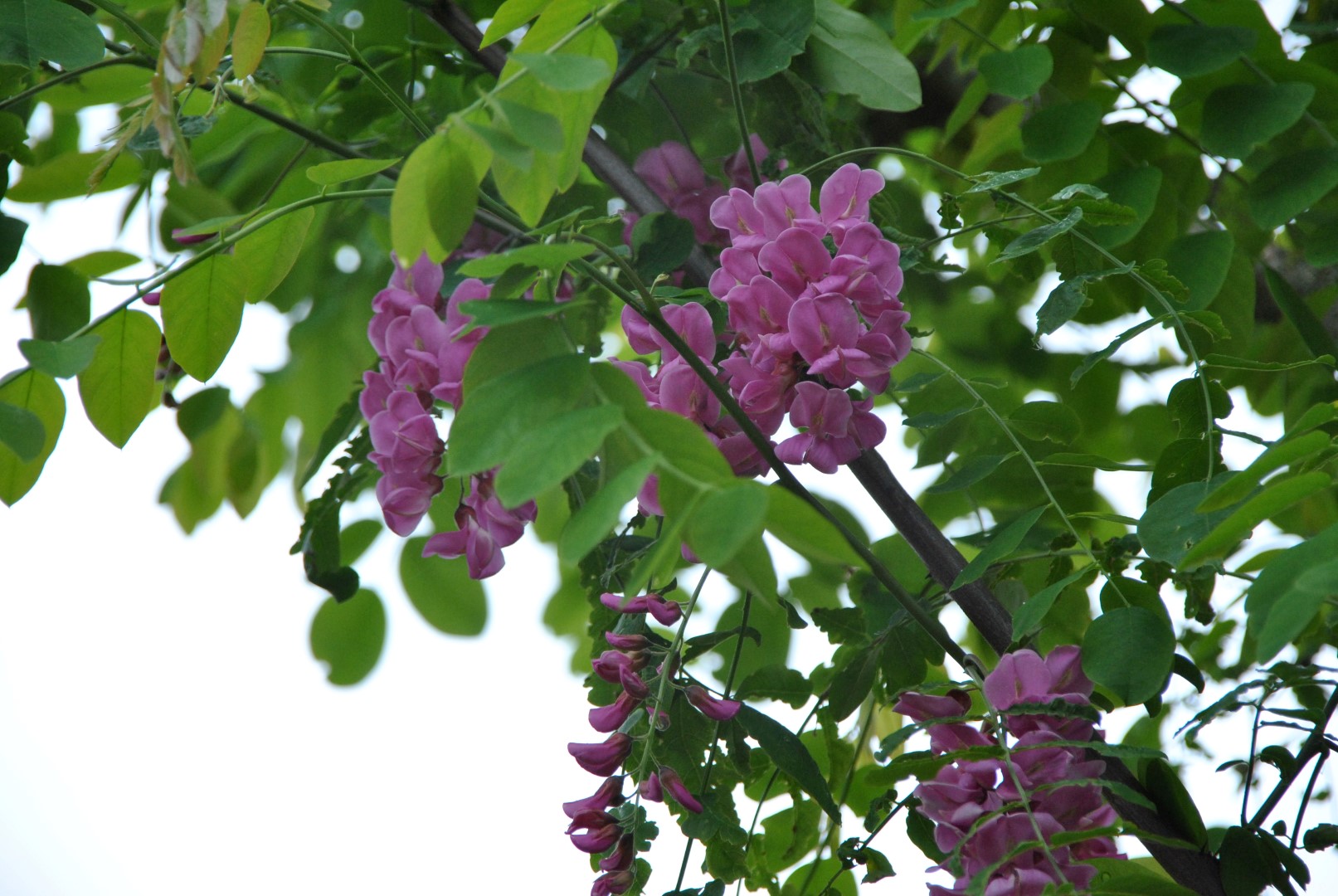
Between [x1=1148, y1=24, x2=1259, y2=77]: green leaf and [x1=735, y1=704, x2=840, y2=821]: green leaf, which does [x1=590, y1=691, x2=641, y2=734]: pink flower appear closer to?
[x1=735, y1=704, x2=840, y2=821]: green leaf

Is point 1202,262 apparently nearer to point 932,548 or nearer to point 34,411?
point 932,548

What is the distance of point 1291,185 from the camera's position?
2.11ft

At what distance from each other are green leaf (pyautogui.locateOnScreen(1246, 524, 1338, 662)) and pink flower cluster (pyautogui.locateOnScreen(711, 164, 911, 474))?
15 cm

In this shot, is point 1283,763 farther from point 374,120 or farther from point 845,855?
point 374,120

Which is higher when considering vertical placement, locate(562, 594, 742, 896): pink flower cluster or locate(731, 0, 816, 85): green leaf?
locate(731, 0, 816, 85): green leaf

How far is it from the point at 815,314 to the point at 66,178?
21.2 inches

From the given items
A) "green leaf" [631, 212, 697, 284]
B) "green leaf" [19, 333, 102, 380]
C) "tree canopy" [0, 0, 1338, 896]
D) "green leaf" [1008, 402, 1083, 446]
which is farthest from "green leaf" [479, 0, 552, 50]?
"green leaf" [1008, 402, 1083, 446]

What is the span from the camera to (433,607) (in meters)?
0.85

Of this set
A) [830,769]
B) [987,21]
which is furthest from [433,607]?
[987,21]

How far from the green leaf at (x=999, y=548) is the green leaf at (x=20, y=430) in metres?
0.36

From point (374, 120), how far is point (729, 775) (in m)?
0.51

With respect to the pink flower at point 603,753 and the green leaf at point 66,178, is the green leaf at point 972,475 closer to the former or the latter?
the pink flower at point 603,753

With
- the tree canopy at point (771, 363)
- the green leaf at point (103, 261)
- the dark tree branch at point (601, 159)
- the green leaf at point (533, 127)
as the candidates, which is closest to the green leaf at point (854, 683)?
the tree canopy at point (771, 363)

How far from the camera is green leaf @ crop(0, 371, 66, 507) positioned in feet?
1.54
